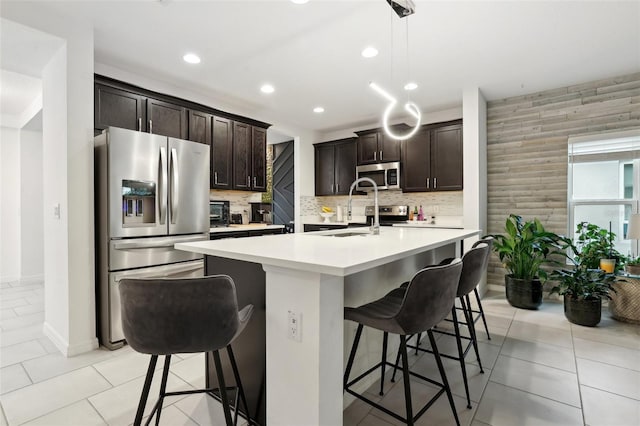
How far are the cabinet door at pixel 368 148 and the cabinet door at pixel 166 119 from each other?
2967mm

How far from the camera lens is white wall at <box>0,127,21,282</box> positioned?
4.93 metres

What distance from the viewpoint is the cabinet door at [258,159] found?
4.71 m

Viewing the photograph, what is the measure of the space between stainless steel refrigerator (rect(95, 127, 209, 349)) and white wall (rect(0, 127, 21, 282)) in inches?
142

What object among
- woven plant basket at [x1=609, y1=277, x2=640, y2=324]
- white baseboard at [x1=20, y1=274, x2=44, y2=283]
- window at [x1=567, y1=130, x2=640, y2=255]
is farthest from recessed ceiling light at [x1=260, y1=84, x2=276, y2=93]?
white baseboard at [x1=20, y1=274, x2=44, y2=283]

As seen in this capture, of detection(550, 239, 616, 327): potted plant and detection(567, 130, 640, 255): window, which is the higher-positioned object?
detection(567, 130, 640, 255): window

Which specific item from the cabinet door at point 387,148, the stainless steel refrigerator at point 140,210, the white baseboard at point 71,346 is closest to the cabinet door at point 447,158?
the cabinet door at point 387,148

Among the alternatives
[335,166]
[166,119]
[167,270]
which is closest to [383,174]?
[335,166]

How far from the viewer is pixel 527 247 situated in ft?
12.4

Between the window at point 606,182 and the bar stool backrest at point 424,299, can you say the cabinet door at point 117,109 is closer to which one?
the bar stool backrest at point 424,299

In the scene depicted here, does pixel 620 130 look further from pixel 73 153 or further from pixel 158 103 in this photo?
pixel 73 153

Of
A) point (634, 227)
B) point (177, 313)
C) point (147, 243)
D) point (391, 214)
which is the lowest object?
point (177, 313)

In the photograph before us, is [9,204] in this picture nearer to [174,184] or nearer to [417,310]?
[174,184]

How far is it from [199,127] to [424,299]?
11.7ft

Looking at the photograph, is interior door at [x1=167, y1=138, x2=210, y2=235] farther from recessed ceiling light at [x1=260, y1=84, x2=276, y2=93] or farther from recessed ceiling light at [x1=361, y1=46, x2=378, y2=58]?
recessed ceiling light at [x1=361, y1=46, x2=378, y2=58]
